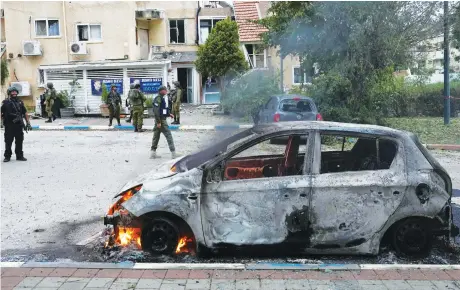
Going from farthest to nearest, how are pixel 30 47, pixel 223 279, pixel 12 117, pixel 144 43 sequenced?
pixel 144 43 < pixel 30 47 < pixel 12 117 < pixel 223 279

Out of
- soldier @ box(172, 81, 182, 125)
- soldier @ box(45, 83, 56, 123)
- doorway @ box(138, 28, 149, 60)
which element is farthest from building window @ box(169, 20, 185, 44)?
soldier @ box(172, 81, 182, 125)

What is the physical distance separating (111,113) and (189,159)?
14.1m

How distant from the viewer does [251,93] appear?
19.0 m

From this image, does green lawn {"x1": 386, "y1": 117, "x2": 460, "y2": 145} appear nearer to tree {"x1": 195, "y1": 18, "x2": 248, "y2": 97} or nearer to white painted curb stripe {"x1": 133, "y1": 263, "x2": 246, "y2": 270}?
tree {"x1": 195, "y1": 18, "x2": 248, "y2": 97}

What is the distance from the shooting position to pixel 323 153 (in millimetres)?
5246

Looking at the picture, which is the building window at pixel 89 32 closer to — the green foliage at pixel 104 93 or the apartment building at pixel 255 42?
Answer: the green foliage at pixel 104 93

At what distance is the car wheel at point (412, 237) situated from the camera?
16.6ft

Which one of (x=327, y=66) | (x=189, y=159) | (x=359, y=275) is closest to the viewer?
(x=359, y=275)

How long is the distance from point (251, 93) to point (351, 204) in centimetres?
1433

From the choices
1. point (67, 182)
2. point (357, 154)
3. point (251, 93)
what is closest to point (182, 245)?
point (357, 154)

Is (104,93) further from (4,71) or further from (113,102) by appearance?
(4,71)

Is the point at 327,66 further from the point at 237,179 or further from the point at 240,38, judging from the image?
the point at 237,179

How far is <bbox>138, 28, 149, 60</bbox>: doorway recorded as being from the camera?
91.9 ft

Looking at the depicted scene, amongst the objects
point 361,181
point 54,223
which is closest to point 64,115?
point 54,223
